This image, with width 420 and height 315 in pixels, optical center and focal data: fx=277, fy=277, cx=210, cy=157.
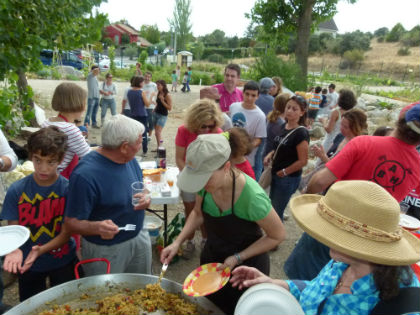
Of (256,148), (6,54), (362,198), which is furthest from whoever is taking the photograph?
(256,148)

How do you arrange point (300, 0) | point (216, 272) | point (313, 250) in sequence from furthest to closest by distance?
1. point (300, 0)
2. point (313, 250)
3. point (216, 272)

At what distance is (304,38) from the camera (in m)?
14.8

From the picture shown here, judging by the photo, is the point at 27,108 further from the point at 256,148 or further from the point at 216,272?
the point at 216,272

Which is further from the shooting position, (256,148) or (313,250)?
(256,148)

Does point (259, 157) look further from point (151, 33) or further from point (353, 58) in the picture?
point (151, 33)

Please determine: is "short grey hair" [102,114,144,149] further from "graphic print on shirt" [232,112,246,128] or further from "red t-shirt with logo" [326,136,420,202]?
"graphic print on shirt" [232,112,246,128]

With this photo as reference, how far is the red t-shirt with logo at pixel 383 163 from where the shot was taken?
6.28ft

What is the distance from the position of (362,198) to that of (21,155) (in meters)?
4.69

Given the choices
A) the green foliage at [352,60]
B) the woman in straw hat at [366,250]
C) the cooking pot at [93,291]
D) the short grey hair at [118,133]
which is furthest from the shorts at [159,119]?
the green foliage at [352,60]

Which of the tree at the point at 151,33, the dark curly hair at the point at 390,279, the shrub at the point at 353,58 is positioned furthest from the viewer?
the tree at the point at 151,33

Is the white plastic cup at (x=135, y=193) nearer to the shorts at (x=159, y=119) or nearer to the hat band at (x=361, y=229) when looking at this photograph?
the hat band at (x=361, y=229)

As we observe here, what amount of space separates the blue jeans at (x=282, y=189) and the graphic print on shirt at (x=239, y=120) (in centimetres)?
85

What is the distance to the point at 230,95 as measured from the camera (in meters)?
4.56

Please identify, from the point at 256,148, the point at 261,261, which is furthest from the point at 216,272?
the point at 256,148
